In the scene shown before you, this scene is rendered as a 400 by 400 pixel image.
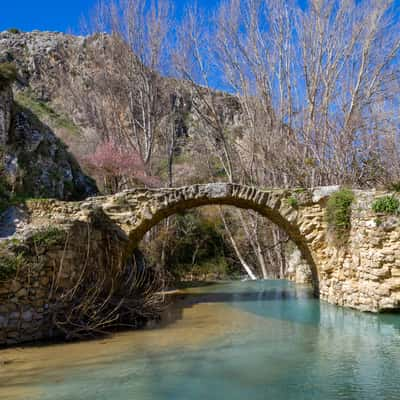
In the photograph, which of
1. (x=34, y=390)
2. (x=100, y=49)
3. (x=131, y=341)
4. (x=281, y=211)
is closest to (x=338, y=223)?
(x=281, y=211)

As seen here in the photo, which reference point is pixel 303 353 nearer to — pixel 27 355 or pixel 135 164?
pixel 27 355

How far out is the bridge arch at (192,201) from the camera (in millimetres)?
9742

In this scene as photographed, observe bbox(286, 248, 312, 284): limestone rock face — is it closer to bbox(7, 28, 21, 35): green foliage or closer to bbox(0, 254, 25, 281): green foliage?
bbox(0, 254, 25, 281): green foliage

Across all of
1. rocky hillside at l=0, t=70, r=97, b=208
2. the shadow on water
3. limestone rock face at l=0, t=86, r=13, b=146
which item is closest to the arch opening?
the shadow on water

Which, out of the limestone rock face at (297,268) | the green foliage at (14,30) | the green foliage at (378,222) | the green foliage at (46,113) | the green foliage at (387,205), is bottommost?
the limestone rock face at (297,268)

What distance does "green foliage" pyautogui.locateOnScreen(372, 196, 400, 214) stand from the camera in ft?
26.4

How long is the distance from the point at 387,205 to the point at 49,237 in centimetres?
618

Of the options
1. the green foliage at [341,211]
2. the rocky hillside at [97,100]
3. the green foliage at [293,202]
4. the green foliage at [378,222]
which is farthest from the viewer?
the rocky hillside at [97,100]

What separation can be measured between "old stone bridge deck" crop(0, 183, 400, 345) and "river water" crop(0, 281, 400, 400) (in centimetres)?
57

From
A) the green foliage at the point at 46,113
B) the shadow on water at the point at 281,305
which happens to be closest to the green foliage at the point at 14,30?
the green foliage at the point at 46,113

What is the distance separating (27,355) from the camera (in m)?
5.64

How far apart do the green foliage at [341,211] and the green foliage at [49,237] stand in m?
5.67

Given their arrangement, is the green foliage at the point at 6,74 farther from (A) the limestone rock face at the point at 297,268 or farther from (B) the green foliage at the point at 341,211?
(A) the limestone rock face at the point at 297,268

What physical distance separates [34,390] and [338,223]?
22.4ft
